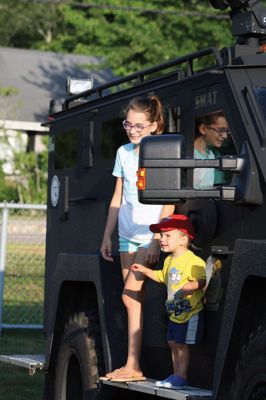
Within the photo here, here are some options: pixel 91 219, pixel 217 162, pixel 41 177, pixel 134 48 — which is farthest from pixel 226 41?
pixel 217 162

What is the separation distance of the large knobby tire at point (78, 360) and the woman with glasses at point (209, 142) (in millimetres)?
1511

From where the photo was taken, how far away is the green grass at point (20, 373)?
10.7 metres

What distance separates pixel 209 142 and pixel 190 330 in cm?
98

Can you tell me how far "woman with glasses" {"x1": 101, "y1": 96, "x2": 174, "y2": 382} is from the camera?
273 inches

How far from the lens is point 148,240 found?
7.04 m

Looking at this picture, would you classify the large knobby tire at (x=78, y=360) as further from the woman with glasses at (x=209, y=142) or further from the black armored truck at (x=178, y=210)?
the woman with glasses at (x=209, y=142)

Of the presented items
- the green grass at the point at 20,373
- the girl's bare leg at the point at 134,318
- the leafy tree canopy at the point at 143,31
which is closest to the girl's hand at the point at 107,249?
the girl's bare leg at the point at 134,318

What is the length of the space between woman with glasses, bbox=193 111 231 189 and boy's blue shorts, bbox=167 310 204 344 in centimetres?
68

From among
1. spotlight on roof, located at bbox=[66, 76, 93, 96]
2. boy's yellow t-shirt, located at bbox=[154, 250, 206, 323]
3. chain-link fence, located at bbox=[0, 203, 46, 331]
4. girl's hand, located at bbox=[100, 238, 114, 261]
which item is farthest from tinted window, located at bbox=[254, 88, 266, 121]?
chain-link fence, located at bbox=[0, 203, 46, 331]

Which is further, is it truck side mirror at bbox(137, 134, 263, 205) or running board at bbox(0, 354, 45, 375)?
running board at bbox(0, 354, 45, 375)

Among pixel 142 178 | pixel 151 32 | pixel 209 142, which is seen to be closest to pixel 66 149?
pixel 209 142

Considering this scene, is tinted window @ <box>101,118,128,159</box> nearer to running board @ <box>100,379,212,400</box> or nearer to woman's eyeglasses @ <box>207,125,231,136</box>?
woman's eyeglasses @ <box>207,125,231,136</box>

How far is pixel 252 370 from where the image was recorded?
5.51 meters

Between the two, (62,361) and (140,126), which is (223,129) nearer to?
(140,126)
